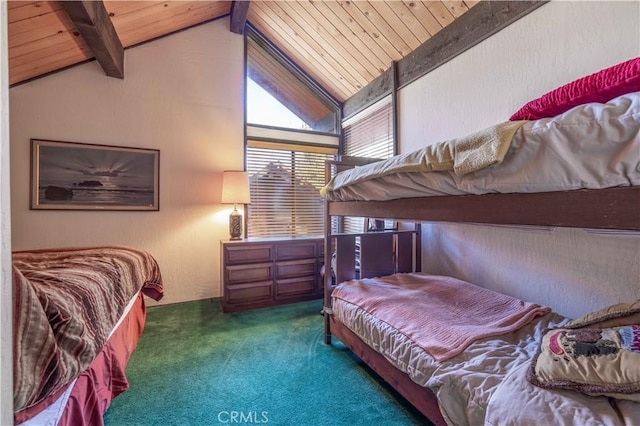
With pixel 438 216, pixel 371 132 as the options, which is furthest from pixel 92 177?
pixel 438 216

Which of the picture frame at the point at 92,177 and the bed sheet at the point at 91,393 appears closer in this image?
the bed sheet at the point at 91,393

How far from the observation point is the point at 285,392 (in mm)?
1525

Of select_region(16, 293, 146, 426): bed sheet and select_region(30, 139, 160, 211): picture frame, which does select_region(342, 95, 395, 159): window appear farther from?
select_region(16, 293, 146, 426): bed sheet

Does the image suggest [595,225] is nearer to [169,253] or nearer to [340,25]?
[340,25]

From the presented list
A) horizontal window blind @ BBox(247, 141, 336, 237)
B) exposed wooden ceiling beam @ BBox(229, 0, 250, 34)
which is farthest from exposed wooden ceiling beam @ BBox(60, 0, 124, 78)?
horizontal window blind @ BBox(247, 141, 336, 237)

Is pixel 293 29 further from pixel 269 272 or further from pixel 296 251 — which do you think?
pixel 269 272

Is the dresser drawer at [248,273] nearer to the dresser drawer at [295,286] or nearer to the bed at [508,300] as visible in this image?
the dresser drawer at [295,286]

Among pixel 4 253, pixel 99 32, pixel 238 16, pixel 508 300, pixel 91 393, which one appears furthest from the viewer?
pixel 238 16

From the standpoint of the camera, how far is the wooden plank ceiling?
6.88 feet

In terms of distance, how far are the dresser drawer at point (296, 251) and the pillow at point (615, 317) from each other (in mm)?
2231

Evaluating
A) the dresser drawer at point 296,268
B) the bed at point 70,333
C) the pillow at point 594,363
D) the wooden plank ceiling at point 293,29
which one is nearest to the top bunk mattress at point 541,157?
the pillow at point 594,363

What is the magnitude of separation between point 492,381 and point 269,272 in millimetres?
2204

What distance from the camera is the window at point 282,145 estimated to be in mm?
3371

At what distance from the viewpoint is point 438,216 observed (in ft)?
3.89
